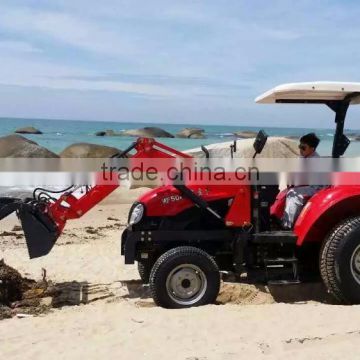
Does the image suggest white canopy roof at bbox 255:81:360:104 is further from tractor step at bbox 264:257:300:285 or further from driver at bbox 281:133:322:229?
tractor step at bbox 264:257:300:285

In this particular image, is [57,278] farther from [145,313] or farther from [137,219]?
[145,313]

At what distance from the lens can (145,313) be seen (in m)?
5.74

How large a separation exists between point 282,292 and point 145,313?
1.71 m

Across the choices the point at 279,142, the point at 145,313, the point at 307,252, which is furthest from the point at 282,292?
the point at 279,142

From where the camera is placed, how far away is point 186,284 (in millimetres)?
6203

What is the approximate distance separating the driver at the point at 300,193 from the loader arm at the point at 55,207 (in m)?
1.22

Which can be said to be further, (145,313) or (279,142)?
(279,142)

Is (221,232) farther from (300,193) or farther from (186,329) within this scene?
(186,329)

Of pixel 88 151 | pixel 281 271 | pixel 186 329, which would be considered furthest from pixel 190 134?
pixel 186 329

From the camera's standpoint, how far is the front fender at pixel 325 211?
6090 mm

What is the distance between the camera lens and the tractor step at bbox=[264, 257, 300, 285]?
6328mm

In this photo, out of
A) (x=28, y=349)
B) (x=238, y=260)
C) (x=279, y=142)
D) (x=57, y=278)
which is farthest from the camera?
(x=279, y=142)

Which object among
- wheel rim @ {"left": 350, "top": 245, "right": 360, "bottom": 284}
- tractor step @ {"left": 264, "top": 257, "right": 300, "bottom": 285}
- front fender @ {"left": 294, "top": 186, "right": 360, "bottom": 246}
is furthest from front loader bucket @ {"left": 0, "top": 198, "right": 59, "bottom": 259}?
wheel rim @ {"left": 350, "top": 245, "right": 360, "bottom": 284}

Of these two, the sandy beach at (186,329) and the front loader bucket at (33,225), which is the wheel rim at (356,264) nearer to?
the sandy beach at (186,329)
